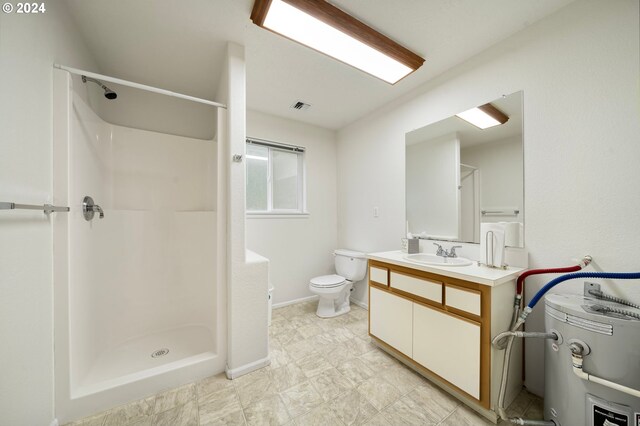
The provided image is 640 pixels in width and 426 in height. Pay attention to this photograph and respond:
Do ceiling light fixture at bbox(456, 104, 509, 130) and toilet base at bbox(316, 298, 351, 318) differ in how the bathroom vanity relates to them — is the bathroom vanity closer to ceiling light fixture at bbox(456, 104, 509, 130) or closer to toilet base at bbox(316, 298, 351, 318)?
toilet base at bbox(316, 298, 351, 318)

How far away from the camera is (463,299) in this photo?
1307mm

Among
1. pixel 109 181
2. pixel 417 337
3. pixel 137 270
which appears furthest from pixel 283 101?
pixel 417 337

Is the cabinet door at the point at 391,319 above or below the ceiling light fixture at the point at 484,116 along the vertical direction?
below

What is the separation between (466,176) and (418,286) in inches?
39.4

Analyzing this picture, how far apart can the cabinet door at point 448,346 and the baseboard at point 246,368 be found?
1.11m

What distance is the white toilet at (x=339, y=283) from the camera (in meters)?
2.38

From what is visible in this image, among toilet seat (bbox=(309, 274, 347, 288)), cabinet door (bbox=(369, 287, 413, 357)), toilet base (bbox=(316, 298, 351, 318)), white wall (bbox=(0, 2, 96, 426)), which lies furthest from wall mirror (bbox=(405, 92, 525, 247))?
white wall (bbox=(0, 2, 96, 426))

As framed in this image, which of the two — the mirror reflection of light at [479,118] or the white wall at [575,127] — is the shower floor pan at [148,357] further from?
the mirror reflection of light at [479,118]

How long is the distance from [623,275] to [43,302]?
2779mm

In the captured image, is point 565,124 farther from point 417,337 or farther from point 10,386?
point 10,386

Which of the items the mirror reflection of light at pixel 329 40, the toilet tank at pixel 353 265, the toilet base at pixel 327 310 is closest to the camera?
the mirror reflection of light at pixel 329 40

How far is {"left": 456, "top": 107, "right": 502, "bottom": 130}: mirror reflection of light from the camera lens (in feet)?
5.42

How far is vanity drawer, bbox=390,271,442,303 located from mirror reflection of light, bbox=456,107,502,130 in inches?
49.8

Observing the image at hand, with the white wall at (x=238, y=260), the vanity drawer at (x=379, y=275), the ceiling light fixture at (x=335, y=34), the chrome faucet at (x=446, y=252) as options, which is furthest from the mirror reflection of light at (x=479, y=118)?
the white wall at (x=238, y=260)
